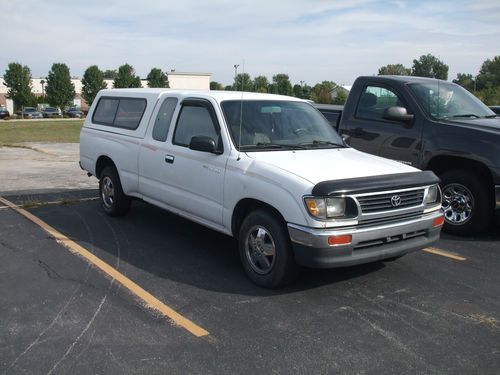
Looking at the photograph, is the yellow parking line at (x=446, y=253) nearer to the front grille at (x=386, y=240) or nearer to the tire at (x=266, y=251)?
the front grille at (x=386, y=240)

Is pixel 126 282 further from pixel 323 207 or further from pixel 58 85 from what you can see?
pixel 58 85

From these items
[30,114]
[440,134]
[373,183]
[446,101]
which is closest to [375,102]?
[446,101]

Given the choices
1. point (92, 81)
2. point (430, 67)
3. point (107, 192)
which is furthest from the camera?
point (92, 81)

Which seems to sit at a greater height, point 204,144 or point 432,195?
point 204,144

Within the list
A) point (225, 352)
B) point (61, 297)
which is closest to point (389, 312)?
point (225, 352)

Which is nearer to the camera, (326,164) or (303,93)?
(326,164)

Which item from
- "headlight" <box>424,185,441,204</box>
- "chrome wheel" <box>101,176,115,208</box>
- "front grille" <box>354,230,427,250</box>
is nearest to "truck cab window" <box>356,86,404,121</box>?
"headlight" <box>424,185,441,204</box>

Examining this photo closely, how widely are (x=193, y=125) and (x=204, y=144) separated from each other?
0.75m

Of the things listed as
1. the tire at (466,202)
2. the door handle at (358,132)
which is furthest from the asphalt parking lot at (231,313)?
the door handle at (358,132)

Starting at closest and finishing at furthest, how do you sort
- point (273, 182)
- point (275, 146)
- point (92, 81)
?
point (273, 182) < point (275, 146) < point (92, 81)

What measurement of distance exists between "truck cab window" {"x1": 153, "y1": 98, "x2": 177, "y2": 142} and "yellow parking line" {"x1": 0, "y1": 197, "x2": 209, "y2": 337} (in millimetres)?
1590

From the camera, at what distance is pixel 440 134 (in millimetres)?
6637

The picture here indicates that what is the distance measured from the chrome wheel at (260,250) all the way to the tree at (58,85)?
7938cm

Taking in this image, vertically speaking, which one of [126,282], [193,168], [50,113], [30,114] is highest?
[193,168]
